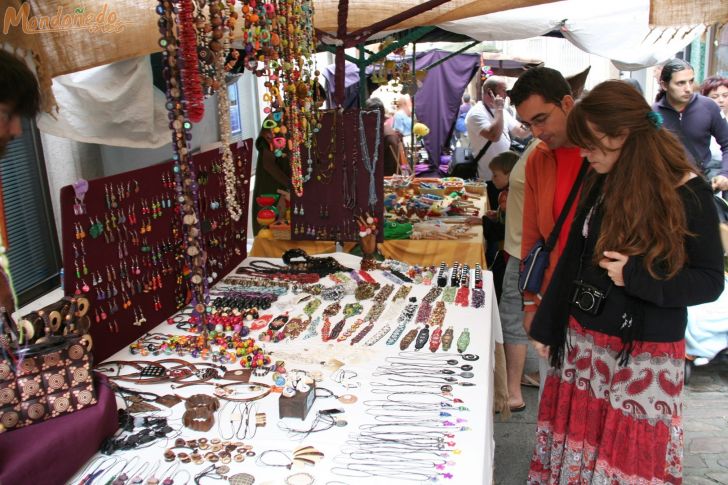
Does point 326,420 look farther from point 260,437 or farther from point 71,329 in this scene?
point 71,329

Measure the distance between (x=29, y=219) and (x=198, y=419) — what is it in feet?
10.6

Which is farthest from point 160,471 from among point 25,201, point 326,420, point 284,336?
point 25,201

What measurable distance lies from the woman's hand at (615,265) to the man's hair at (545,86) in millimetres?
872

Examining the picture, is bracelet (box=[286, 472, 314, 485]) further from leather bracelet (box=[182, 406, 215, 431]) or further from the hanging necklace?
the hanging necklace

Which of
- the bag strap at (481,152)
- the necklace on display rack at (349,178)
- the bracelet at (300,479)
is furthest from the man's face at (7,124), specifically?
the bag strap at (481,152)

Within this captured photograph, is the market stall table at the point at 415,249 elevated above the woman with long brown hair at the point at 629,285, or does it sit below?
below

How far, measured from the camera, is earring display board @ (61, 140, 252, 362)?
206 centimetres

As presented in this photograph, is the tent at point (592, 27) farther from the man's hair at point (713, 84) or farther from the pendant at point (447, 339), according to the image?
the pendant at point (447, 339)

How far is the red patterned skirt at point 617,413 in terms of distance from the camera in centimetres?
190

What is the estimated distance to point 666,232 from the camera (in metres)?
1.80

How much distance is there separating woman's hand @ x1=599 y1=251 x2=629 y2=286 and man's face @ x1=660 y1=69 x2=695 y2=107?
134 inches

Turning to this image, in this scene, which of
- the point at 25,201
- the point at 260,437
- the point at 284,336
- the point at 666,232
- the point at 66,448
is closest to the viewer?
the point at 66,448

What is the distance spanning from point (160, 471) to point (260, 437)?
281 millimetres

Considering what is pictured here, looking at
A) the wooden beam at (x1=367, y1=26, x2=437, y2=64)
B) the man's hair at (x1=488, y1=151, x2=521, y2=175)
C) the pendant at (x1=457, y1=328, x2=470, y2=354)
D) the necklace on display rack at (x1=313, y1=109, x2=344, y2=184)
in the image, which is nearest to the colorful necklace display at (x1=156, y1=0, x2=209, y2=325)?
the pendant at (x1=457, y1=328, x2=470, y2=354)
